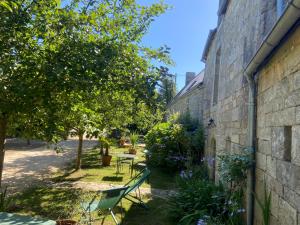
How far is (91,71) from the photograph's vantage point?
4.48 metres

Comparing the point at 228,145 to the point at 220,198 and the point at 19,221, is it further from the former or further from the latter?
the point at 19,221

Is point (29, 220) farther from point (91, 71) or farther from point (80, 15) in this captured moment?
point (80, 15)

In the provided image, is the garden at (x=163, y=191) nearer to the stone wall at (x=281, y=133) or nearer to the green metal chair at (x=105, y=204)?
the green metal chair at (x=105, y=204)

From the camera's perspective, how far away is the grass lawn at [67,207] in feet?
19.9

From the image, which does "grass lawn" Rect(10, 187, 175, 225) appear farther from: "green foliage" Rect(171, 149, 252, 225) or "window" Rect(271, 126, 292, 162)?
"window" Rect(271, 126, 292, 162)

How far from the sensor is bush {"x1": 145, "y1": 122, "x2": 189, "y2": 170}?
37.8ft

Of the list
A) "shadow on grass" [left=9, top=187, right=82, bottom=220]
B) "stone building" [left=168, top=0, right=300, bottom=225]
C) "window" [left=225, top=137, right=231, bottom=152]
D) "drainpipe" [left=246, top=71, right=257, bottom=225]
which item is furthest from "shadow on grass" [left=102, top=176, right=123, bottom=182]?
"drainpipe" [left=246, top=71, right=257, bottom=225]

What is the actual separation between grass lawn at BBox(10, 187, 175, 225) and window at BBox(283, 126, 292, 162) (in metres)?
3.36

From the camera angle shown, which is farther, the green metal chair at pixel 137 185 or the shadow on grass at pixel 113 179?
the shadow on grass at pixel 113 179

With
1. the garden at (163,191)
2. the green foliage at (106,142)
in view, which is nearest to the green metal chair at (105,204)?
the garden at (163,191)

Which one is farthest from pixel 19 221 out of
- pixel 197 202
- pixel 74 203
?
pixel 197 202

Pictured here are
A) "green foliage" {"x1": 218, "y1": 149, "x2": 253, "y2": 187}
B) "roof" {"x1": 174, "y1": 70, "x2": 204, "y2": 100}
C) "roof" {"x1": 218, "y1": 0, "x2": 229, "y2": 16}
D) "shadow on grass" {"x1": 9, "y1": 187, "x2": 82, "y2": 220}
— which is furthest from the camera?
"roof" {"x1": 174, "y1": 70, "x2": 204, "y2": 100}

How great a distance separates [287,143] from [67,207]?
4.90m

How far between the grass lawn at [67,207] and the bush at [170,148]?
3839mm
